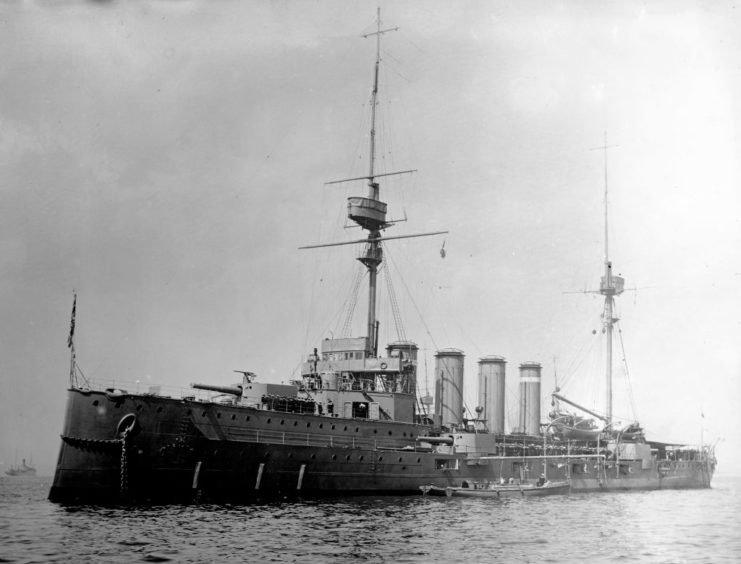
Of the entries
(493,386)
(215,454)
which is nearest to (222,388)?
(215,454)

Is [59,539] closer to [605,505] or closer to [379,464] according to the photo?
[379,464]

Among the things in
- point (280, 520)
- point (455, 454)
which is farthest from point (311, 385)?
point (280, 520)

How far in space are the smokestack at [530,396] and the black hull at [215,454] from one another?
13450mm

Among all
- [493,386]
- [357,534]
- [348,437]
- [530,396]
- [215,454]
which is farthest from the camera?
[530,396]

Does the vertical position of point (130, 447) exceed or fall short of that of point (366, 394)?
it falls short

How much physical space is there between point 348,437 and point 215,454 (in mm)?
5947

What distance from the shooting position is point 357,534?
18.0 metres

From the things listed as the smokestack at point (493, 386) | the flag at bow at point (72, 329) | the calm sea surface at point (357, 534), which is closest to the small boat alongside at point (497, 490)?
the calm sea surface at point (357, 534)

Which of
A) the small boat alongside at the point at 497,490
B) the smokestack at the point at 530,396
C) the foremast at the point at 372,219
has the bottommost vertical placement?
the small boat alongside at the point at 497,490

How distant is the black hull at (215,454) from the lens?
926 inches

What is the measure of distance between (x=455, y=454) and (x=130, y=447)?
1470cm

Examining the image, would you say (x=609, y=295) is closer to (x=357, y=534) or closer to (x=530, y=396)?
(x=530, y=396)

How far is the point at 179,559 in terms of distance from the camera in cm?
1438

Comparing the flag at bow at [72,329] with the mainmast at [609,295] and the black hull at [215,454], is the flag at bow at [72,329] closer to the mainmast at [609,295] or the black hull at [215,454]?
the black hull at [215,454]
